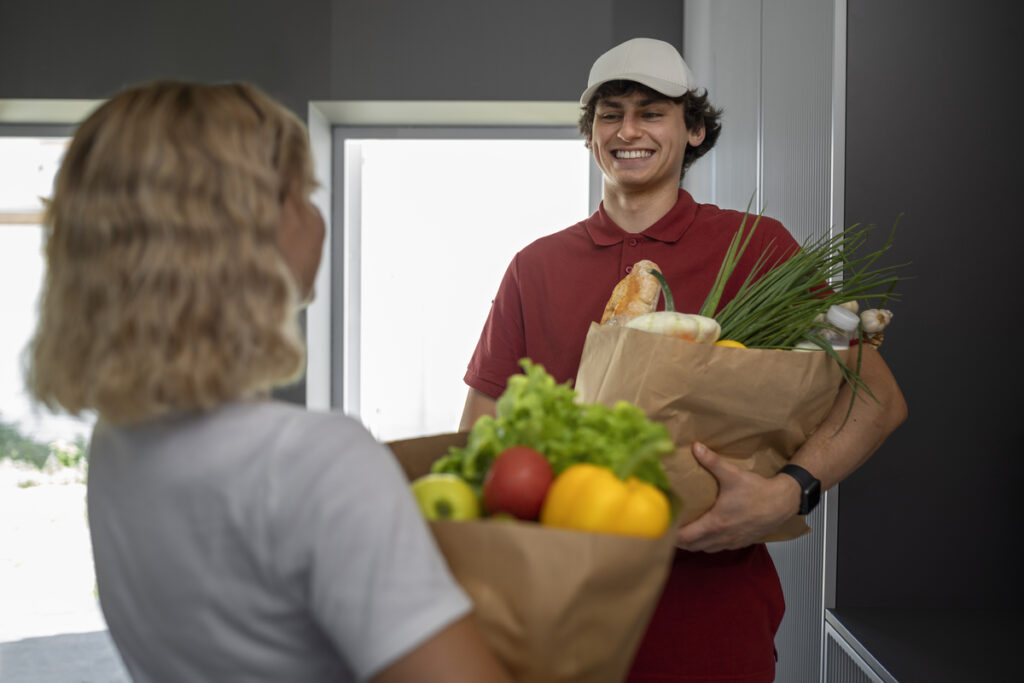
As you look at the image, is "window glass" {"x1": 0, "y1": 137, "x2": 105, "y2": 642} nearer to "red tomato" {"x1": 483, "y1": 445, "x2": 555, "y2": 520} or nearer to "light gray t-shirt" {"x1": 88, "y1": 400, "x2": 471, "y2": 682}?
"light gray t-shirt" {"x1": 88, "y1": 400, "x2": 471, "y2": 682}

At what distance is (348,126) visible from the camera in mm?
3234

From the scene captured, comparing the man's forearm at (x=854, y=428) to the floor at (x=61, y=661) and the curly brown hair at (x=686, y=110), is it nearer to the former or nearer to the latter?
the curly brown hair at (x=686, y=110)

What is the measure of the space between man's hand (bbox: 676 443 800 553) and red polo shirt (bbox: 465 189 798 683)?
19 cm

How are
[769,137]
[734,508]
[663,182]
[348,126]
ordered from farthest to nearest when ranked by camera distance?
[348,126], [769,137], [663,182], [734,508]

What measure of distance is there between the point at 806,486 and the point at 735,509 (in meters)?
0.14

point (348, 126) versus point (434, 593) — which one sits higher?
point (348, 126)

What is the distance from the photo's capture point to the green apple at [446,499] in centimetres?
69

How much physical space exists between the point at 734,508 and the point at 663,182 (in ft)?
2.17

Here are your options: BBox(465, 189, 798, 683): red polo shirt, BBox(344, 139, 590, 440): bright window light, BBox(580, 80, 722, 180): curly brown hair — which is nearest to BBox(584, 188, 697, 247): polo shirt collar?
BBox(465, 189, 798, 683): red polo shirt

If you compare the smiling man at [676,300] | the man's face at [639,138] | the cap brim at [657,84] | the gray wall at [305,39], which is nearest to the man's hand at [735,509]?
the smiling man at [676,300]

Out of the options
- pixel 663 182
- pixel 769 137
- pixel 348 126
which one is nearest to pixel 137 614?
pixel 663 182

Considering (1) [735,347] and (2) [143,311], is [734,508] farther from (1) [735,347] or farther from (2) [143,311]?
(2) [143,311]

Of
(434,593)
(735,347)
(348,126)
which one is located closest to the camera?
(434,593)

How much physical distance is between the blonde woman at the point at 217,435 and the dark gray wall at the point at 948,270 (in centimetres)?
124
